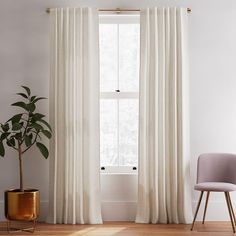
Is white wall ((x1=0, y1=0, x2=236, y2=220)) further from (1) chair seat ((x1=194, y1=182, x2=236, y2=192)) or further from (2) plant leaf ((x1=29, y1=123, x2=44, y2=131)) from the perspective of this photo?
(1) chair seat ((x1=194, y1=182, x2=236, y2=192))

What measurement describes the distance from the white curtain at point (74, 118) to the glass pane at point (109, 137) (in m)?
0.29

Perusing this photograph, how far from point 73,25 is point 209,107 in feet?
5.79

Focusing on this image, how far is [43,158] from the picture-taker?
580 centimetres

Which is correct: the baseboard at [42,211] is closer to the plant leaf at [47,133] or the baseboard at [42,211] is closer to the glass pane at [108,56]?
the plant leaf at [47,133]

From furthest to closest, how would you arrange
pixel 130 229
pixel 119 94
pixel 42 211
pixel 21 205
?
pixel 119 94 < pixel 42 211 < pixel 130 229 < pixel 21 205

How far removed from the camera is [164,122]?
561cm

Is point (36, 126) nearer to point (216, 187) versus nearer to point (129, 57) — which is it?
point (129, 57)

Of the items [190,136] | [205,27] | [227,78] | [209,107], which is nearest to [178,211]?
[190,136]

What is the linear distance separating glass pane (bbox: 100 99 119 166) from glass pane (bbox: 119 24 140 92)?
27cm

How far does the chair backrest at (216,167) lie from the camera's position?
545 cm

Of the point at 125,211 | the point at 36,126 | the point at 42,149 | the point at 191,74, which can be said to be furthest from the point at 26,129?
the point at 191,74

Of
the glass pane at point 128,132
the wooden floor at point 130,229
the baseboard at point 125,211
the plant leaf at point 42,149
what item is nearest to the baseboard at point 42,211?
the baseboard at point 125,211

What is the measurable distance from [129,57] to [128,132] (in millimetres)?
862

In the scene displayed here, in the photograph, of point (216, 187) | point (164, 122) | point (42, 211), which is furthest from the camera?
point (42, 211)
